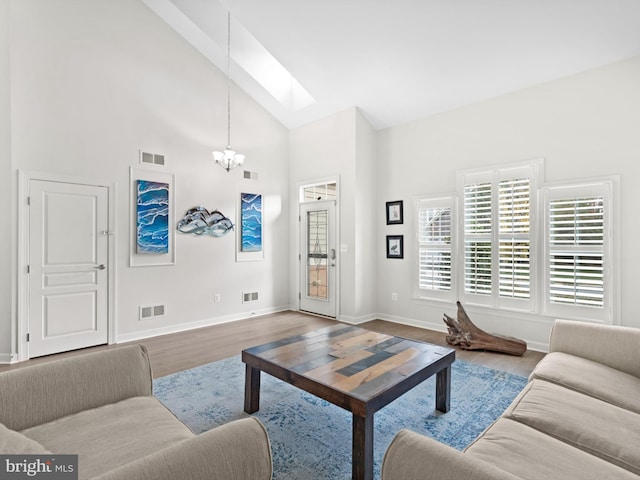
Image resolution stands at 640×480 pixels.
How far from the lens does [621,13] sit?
10.0 ft

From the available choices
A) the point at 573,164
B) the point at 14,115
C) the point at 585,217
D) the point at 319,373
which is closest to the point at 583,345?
the point at 319,373

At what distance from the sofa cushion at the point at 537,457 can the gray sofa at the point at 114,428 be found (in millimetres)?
849

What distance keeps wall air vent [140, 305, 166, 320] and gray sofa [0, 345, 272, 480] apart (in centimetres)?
296

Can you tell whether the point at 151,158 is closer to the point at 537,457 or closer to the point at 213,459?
the point at 213,459

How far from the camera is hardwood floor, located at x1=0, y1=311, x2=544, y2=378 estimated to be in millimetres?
3599

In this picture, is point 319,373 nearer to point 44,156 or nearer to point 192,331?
point 192,331

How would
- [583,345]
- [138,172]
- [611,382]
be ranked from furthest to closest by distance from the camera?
1. [138,172]
2. [583,345]
3. [611,382]

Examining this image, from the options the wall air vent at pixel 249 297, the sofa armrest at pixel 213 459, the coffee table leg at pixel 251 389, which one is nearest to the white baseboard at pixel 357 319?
the wall air vent at pixel 249 297

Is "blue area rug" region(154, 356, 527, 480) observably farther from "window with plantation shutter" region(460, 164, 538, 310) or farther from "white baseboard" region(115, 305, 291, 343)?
"white baseboard" region(115, 305, 291, 343)

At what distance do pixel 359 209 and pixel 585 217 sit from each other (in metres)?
2.78

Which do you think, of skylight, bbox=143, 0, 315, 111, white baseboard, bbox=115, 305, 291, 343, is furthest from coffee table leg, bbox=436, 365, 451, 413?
skylight, bbox=143, 0, 315, 111

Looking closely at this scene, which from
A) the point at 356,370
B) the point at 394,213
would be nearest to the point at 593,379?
the point at 356,370

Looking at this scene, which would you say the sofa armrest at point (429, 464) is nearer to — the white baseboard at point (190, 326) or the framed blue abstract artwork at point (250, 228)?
the white baseboard at point (190, 326)

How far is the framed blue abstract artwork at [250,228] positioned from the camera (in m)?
5.64
